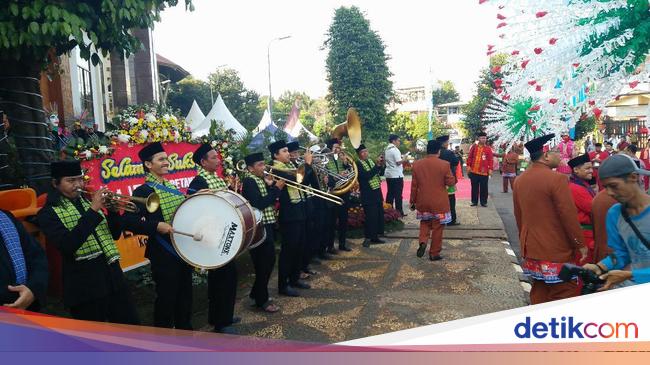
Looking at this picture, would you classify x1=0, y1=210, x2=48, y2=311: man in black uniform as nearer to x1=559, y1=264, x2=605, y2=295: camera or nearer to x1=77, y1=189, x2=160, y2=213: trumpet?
x1=77, y1=189, x2=160, y2=213: trumpet

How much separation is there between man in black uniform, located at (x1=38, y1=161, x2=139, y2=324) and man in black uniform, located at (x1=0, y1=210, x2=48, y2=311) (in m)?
0.22

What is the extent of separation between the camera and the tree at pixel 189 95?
4016 cm

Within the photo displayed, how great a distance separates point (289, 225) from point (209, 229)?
1843mm

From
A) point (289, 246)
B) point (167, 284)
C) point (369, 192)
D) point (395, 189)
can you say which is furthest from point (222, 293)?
point (395, 189)

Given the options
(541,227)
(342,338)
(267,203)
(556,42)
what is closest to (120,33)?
(267,203)

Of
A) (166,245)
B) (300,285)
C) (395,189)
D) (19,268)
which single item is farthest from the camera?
(395,189)

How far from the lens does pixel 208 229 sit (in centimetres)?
394

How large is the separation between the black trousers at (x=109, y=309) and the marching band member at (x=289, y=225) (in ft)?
7.28

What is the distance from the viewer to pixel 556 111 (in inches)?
124

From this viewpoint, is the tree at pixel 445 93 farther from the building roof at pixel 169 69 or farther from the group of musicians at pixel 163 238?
the group of musicians at pixel 163 238

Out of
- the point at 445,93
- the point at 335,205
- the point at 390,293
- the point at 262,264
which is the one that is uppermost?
the point at 445,93

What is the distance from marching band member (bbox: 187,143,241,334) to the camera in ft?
14.8

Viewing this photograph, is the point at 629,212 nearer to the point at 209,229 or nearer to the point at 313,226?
the point at 209,229

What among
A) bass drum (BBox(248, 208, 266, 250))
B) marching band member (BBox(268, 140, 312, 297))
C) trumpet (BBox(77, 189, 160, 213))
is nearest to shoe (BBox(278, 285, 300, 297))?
marching band member (BBox(268, 140, 312, 297))
